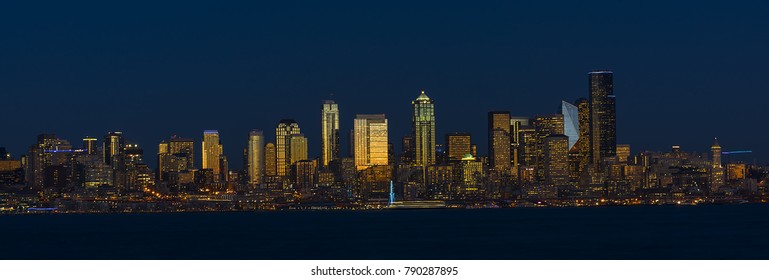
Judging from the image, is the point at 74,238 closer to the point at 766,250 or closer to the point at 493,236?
the point at 493,236

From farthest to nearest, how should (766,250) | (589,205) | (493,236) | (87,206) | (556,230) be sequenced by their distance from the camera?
(589,205), (87,206), (556,230), (493,236), (766,250)

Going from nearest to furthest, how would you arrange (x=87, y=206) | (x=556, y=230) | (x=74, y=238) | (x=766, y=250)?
(x=766, y=250)
(x=74, y=238)
(x=556, y=230)
(x=87, y=206)

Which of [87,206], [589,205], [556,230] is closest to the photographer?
[556,230]

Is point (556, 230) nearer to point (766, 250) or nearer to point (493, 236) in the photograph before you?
point (493, 236)

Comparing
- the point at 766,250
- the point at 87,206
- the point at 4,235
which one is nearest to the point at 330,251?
the point at 766,250

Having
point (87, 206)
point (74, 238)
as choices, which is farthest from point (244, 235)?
point (87, 206)

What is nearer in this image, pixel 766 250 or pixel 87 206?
pixel 766 250
